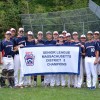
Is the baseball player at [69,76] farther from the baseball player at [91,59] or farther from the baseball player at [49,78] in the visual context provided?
the baseball player at [91,59]

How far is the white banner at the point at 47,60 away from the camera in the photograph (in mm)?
14086

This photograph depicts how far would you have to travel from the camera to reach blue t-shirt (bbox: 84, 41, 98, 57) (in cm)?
1355

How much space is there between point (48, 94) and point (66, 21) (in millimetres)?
21242

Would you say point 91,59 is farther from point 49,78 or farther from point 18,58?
point 18,58

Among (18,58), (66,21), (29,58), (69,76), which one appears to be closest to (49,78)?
(69,76)

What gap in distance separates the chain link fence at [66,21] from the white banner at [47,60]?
59.4ft

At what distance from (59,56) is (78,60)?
0.70 metres

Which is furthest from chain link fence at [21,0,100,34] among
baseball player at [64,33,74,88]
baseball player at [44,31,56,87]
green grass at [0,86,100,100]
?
green grass at [0,86,100,100]

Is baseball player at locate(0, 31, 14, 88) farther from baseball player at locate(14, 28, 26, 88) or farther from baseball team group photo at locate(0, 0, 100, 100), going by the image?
baseball player at locate(14, 28, 26, 88)

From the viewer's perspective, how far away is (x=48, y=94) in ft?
40.7

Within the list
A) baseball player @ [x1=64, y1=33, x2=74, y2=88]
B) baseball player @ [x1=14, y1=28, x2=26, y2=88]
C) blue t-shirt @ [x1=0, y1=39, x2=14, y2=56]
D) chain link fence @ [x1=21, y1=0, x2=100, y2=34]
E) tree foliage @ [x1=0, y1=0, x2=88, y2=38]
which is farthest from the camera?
tree foliage @ [x1=0, y1=0, x2=88, y2=38]

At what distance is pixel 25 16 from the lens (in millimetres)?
33656

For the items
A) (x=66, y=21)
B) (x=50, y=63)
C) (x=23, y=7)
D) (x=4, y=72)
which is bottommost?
(x=4, y=72)

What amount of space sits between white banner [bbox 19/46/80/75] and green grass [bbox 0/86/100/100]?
756 mm
